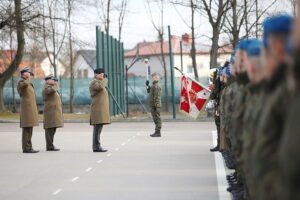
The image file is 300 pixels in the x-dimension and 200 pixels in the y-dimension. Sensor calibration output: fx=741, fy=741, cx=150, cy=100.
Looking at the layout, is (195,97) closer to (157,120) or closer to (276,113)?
(157,120)

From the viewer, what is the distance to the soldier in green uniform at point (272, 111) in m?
3.77

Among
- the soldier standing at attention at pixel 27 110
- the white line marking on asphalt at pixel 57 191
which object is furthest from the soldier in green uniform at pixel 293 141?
the soldier standing at attention at pixel 27 110

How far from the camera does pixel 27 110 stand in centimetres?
1744

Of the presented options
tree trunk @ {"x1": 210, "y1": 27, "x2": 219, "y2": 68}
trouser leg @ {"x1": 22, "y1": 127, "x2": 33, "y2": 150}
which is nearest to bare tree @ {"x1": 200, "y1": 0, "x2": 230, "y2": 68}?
tree trunk @ {"x1": 210, "y1": 27, "x2": 219, "y2": 68}

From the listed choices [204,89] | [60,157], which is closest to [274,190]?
[60,157]

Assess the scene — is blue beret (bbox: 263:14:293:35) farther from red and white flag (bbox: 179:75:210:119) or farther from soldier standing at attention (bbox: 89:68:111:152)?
red and white flag (bbox: 179:75:210:119)

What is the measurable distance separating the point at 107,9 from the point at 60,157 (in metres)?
33.1

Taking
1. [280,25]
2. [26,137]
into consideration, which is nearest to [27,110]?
[26,137]

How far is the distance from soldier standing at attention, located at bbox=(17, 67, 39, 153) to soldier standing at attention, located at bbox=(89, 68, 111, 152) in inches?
55.9

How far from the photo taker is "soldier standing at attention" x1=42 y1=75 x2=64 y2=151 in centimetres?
A: 1777

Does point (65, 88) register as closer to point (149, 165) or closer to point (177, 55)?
point (149, 165)

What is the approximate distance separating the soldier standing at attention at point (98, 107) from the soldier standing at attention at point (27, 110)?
1.42 meters

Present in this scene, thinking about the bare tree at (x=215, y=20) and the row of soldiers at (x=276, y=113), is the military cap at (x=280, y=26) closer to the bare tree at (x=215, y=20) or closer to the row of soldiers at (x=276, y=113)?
the row of soldiers at (x=276, y=113)

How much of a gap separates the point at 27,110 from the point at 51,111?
27.4 inches
